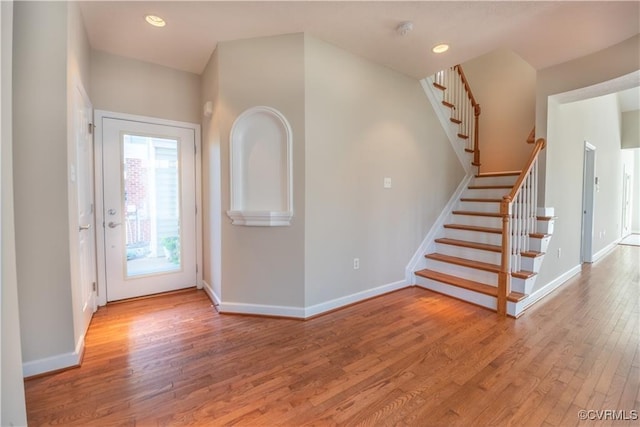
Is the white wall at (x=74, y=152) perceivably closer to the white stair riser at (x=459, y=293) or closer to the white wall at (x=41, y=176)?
the white wall at (x=41, y=176)

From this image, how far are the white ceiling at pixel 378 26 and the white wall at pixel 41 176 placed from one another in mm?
615

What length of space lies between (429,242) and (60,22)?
4101 millimetres

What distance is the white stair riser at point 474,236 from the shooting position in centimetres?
342

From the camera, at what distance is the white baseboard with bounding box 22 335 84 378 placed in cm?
178

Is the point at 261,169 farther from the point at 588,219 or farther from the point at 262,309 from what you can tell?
the point at 588,219

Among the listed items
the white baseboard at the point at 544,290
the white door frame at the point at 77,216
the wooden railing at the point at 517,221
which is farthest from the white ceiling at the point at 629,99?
the white door frame at the point at 77,216

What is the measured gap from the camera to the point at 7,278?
126 cm

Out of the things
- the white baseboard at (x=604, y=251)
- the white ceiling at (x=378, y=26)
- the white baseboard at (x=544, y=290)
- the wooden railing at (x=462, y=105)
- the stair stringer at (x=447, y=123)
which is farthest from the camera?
the white baseboard at (x=604, y=251)

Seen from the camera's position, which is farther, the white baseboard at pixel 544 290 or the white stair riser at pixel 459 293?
the white stair riser at pixel 459 293

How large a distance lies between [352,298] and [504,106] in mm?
4281

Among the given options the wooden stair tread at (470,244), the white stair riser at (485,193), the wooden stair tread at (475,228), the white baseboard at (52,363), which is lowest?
the white baseboard at (52,363)

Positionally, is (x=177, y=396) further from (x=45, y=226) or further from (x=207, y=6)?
(x=207, y=6)

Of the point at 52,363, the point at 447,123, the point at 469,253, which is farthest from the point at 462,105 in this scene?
the point at 52,363

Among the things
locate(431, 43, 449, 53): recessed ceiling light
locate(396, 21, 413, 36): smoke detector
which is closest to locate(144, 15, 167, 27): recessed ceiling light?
locate(396, 21, 413, 36): smoke detector
